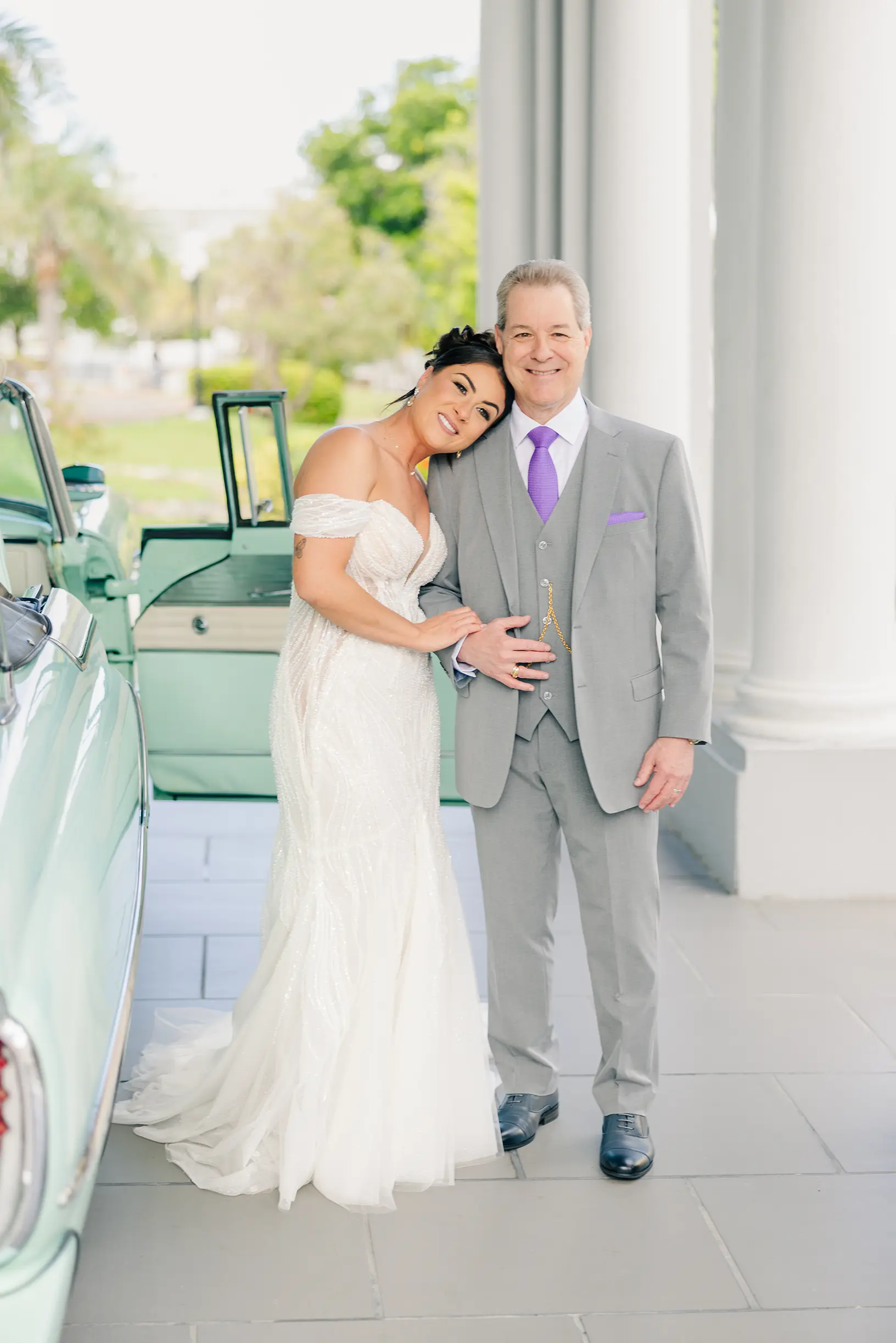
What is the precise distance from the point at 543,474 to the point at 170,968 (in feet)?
7.37

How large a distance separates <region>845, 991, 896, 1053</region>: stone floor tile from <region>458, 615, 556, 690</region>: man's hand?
1.68 metres

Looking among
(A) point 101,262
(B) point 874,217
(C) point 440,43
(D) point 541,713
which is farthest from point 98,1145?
(C) point 440,43

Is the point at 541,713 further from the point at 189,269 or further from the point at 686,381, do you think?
the point at 189,269

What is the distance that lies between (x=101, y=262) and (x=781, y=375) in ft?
83.0

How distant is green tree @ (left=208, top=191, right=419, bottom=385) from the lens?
31.1m

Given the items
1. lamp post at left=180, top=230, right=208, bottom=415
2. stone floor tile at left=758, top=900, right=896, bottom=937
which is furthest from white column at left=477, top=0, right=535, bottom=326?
lamp post at left=180, top=230, right=208, bottom=415

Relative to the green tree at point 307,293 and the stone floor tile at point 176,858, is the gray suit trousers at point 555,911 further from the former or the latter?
the green tree at point 307,293

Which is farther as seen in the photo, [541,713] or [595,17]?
[595,17]

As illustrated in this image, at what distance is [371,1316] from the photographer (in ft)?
8.99

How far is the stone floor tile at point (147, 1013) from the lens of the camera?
396 cm

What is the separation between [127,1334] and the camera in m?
2.68

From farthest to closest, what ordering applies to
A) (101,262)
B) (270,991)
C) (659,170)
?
(101,262)
(659,170)
(270,991)

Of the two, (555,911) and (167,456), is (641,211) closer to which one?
(555,911)

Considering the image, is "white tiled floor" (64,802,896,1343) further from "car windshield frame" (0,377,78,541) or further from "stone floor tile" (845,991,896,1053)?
"car windshield frame" (0,377,78,541)
